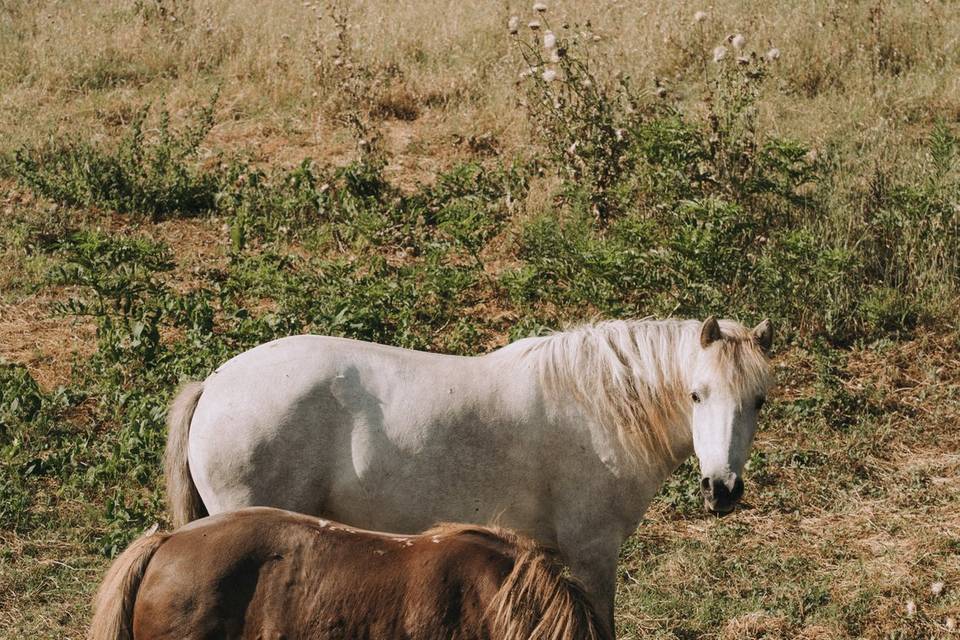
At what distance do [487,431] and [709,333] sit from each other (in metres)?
0.93

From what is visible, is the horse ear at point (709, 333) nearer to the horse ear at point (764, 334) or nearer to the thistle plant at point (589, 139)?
the horse ear at point (764, 334)

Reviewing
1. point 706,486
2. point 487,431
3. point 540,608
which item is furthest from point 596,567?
point 540,608

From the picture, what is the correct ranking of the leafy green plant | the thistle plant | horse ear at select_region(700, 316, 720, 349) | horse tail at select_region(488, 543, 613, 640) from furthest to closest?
the leafy green plant, the thistle plant, horse ear at select_region(700, 316, 720, 349), horse tail at select_region(488, 543, 613, 640)

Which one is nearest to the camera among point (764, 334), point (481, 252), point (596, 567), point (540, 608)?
point (540, 608)

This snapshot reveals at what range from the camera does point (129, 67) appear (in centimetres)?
1060

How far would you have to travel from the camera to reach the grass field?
5.47m

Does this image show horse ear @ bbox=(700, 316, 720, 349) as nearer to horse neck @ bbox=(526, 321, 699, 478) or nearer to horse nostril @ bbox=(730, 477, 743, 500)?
horse neck @ bbox=(526, 321, 699, 478)

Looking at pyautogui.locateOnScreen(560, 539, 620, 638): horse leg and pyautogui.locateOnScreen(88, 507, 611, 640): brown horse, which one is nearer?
pyautogui.locateOnScreen(88, 507, 611, 640): brown horse

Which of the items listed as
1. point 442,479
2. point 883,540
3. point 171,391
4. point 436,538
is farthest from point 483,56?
point 436,538

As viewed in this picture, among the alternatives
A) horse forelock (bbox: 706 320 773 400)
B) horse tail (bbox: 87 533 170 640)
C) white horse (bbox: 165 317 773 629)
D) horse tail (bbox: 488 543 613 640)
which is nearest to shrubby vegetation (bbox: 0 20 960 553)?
white horse (bbox: 165 317 773 629)

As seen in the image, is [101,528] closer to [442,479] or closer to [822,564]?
[442,479]

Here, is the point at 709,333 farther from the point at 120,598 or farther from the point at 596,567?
the point at 120,598

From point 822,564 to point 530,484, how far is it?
2.00 metres

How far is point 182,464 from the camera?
4113 mm
